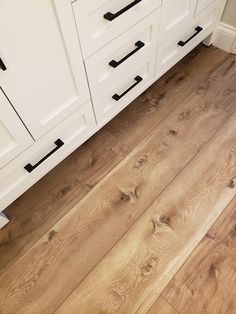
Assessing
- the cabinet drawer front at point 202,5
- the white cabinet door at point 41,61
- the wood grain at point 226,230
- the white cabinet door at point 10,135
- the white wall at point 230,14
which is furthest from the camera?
the white wall at point 230,14

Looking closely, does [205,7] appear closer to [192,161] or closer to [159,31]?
[159,31]

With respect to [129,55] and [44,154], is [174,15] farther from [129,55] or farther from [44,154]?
[44,154]

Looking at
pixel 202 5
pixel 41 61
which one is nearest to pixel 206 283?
pixel 41 61

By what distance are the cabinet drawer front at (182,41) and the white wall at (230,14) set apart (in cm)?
8

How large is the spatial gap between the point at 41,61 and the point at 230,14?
116 centimetres

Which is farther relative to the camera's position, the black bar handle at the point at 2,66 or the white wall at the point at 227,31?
the white wall at the point at 227,31

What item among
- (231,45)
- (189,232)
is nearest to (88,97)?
(189,232)

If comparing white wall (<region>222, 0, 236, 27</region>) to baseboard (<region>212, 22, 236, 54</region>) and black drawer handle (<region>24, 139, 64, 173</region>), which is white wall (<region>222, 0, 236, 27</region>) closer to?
baseboard (<region>212, 22, 236, 54</region>)

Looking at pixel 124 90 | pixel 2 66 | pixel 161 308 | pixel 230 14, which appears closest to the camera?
pixel 2 66

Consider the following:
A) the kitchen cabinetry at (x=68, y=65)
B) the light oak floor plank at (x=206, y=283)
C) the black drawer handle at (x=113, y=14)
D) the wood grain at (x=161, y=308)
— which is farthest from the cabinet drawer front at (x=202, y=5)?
the wood grain at (x=161, y=308)

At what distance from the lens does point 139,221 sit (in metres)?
1.08

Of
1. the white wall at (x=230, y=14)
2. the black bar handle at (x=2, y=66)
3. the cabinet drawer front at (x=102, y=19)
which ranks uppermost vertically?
the black bar handle at (x=2, y=66)

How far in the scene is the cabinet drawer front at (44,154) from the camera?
91cm

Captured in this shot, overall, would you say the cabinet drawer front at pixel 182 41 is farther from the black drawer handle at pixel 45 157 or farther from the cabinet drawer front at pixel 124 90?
the black drawer handle at pixel 45 157
